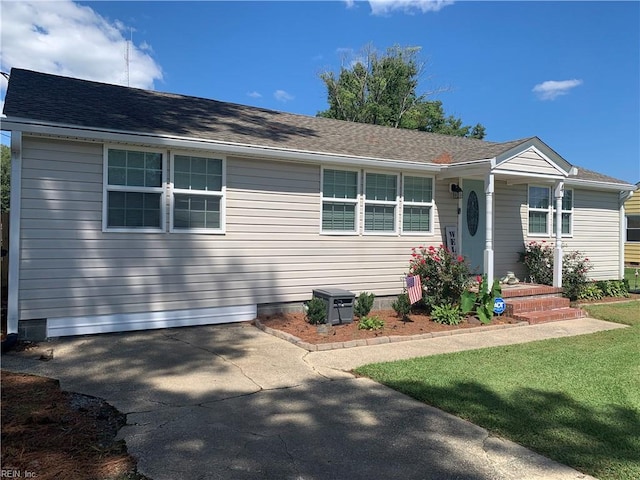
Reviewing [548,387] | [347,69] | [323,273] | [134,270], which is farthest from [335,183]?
[347,69]

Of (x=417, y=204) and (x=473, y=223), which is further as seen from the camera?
(x=473, y=223)

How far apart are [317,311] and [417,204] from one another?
12.0 feet

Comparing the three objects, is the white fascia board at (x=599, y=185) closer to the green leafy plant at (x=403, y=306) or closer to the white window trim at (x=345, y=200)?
the white window trim at (x=345, y=200)

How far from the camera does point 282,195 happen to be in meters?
8.52

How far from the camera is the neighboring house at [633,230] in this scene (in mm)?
21859

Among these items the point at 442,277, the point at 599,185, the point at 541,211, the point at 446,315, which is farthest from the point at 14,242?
the point at 599,185

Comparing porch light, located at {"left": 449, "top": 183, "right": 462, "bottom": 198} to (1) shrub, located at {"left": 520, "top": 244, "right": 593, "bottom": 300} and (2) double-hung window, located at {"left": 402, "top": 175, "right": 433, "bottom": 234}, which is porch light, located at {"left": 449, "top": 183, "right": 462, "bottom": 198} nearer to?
(2) double-hung window, located at {"left": 402, "top": 175, "right": 433, "bottom": 234}

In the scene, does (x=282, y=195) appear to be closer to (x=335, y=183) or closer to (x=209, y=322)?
(x=335, y=183)

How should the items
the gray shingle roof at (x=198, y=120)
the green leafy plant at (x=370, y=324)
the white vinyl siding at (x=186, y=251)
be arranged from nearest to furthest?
1. the white vinyl siding at (x=186, y=251)
2. the gray shingle roof at (x=198, y=120)
3. the green leafy plant at (x=370, y=324)

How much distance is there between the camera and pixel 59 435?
3545 millimetres

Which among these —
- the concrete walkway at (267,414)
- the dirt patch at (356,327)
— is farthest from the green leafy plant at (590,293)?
the concrete walkway at (267,414)

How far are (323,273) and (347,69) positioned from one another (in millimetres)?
26689

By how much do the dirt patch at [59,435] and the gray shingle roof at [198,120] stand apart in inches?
152

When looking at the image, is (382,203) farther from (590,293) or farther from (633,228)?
(633,228)
